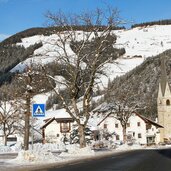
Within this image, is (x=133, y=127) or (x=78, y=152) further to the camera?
(x=133, y=127)

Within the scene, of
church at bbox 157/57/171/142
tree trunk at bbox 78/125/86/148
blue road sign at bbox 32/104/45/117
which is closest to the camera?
blue road sign at bbox 32/104/45/117

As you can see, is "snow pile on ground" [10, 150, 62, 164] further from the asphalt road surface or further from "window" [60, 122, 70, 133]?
"window" [60, 122, 70, 133]

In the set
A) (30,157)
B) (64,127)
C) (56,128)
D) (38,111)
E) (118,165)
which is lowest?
(118,165)

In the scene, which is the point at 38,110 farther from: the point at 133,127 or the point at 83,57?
the point at 133,127

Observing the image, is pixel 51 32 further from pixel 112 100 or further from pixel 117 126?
pixel 117 126

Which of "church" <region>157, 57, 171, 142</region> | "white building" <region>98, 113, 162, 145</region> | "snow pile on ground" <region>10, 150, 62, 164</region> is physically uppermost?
"church" <region>157, 57, 171, 142</region>

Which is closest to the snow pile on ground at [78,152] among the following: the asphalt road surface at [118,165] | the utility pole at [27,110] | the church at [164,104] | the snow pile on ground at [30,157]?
the utility pole at [27,110]

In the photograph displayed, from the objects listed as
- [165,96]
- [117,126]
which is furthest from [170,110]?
[117,126]

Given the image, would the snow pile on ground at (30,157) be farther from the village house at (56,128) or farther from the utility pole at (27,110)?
the village house at (56,128)

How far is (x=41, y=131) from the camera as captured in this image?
126062 millimetres

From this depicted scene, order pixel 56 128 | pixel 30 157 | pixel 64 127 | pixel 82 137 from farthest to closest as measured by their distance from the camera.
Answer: pixel 56 128 < pixel 64 127 < pixel 82 137 < pixel 30 157

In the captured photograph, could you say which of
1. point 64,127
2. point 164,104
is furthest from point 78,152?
point 164,104

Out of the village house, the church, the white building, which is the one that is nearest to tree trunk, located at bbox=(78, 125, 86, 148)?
the village house

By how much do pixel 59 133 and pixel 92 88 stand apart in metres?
73.1
